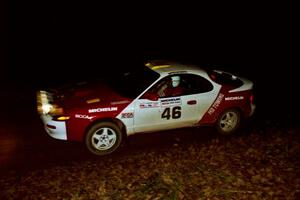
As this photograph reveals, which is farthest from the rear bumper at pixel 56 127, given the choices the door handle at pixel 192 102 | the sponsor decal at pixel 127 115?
the door handle at pixel 192 102

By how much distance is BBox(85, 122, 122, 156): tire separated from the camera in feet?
22.6

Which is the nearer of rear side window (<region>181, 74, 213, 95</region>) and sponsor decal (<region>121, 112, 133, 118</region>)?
sponsor decal (<region>121, 112, 133, 118</region>)

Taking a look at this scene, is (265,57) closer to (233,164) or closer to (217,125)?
(217,125)

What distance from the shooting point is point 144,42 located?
61.0 feet

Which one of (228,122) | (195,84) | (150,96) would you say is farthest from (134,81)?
(228,122)

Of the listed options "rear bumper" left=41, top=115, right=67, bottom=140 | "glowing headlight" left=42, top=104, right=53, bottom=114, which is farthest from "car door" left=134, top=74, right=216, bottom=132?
"glowing headlight" left=42, top=104, right=53, bottom=114

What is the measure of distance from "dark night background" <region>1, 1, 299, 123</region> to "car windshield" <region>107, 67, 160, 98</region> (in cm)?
323

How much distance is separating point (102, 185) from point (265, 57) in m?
13.5

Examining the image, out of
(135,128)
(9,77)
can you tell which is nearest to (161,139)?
(135,128)

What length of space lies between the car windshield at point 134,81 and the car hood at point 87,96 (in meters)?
0.16

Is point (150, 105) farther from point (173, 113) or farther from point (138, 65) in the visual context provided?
point (138, 65)

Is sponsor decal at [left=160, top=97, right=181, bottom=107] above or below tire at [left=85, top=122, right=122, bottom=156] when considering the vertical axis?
above

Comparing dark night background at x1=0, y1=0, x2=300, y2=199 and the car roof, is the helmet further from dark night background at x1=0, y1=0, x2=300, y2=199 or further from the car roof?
dark night background at x1=0, y1=0, x2=300, y2=199

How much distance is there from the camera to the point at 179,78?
24.4 feet
